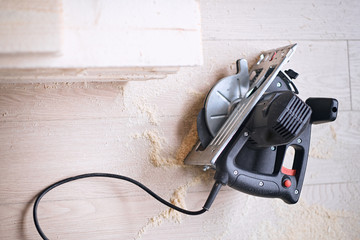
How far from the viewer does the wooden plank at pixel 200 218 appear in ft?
3.28

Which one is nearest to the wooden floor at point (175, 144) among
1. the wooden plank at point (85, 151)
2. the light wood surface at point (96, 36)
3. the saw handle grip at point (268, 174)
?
the wooden plank at point (85, 151)

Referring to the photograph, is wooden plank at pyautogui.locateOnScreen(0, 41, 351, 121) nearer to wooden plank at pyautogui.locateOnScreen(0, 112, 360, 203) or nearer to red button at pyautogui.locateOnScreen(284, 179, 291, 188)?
wooden plank at pyautogui.locateOnScreen(0, 112, 360, 203)

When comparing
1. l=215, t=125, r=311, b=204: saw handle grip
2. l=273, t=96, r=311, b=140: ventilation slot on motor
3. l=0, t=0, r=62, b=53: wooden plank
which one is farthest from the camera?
l=215, t=125, r=311, b=204: saw handle grip

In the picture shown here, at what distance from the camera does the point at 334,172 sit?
1.16 metres

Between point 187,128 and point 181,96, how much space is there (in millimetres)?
92

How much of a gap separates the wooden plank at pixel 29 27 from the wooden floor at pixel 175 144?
0.39m

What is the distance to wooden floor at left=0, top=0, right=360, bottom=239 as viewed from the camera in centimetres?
100

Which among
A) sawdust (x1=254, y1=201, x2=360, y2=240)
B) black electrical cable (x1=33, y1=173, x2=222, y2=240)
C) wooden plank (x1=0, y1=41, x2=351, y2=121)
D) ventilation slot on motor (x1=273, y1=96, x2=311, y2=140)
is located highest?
ventilation slot on motor (x1=273, y1=96, x2=311, y2=140)

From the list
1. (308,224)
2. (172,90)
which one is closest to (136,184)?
(172,90)

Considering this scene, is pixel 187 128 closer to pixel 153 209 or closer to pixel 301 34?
pixel 153 209

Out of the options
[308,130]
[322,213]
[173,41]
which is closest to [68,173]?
[173,41]

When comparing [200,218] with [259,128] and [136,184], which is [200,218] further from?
[259,128]

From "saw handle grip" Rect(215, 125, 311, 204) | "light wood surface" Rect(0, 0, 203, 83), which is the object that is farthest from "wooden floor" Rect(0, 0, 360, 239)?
"light wood surface" Rect(0, 0, 203, 83)

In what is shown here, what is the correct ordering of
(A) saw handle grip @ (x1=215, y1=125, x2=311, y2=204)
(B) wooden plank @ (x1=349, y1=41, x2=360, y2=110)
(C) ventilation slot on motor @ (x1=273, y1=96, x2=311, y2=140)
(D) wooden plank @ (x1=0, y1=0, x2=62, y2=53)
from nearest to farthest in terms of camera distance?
(D) wooden plank @ (x1=0, y1=0, x2=62, y2=53), (C) ventilation slot on motor @ (x1=273, y1=96, x2=311, y2=140), (A) saw handle grip @ (x1=215, y1=125, x2=311, y2=204), (B) wooden plank @ (x1=349, y1=41, x2=360, y2=110)
